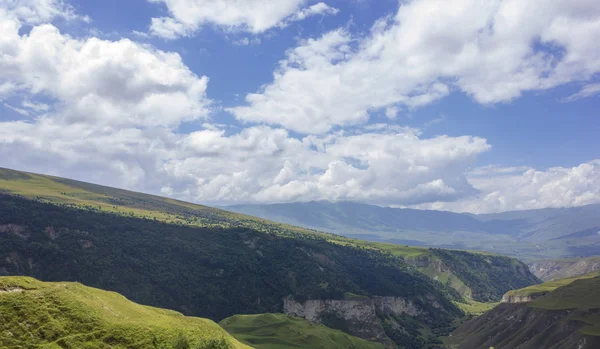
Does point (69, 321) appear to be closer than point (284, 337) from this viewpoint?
Yes

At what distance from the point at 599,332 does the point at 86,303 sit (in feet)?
627

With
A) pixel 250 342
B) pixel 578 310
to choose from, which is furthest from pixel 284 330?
pixel 578 310

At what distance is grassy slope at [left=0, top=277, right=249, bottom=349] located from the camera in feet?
210

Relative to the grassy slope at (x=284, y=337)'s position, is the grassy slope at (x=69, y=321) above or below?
above

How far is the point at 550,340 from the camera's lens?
188375 mm

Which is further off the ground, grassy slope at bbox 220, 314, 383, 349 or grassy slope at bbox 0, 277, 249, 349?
grassy slope at bbox 0, 277, 249, 349

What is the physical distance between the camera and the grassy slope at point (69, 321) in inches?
2525

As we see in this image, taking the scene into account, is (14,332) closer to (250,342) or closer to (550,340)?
(250,342)

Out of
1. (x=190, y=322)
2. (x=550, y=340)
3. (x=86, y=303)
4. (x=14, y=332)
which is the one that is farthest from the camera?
(x=550, y=340)

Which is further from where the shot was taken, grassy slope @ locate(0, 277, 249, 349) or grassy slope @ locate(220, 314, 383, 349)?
grassy slope @ locate(220, 314, 383, 349)

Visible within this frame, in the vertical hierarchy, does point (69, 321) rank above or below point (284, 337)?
above

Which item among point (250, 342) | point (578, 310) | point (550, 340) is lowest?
point (250, 342)

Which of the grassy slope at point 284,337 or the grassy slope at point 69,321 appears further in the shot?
the grassy slope at point 284,337

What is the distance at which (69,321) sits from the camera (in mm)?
69438
